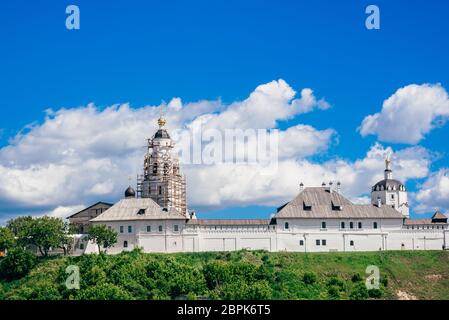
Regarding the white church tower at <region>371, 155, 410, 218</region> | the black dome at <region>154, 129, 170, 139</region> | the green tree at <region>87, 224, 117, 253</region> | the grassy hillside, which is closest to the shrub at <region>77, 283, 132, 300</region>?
the grassy hillside

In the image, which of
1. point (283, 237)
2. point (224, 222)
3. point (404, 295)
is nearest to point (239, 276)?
point (224, 222)

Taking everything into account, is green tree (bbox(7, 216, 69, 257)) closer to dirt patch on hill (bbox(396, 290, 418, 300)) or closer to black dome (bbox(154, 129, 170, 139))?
black dome (bbox(154, 129, 170, 139))

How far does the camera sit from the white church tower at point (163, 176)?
85688mm

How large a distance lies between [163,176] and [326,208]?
Answer: 18.5 m

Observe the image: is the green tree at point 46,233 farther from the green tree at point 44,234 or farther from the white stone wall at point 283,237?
the white stone wall at point 283,237

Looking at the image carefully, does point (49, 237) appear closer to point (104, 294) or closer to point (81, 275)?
point (81, 275)

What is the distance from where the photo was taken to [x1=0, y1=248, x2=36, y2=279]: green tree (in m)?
71.9

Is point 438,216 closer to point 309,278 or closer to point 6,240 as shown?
point 309,278

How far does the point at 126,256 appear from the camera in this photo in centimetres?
7275

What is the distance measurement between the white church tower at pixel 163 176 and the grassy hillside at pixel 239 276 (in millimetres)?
12344

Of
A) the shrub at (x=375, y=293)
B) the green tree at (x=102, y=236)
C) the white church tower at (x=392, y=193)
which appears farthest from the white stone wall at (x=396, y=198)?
the green tree at (x=102, y=236)

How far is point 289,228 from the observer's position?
7831cm

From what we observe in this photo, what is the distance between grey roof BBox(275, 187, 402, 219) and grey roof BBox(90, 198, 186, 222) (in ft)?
35.9
